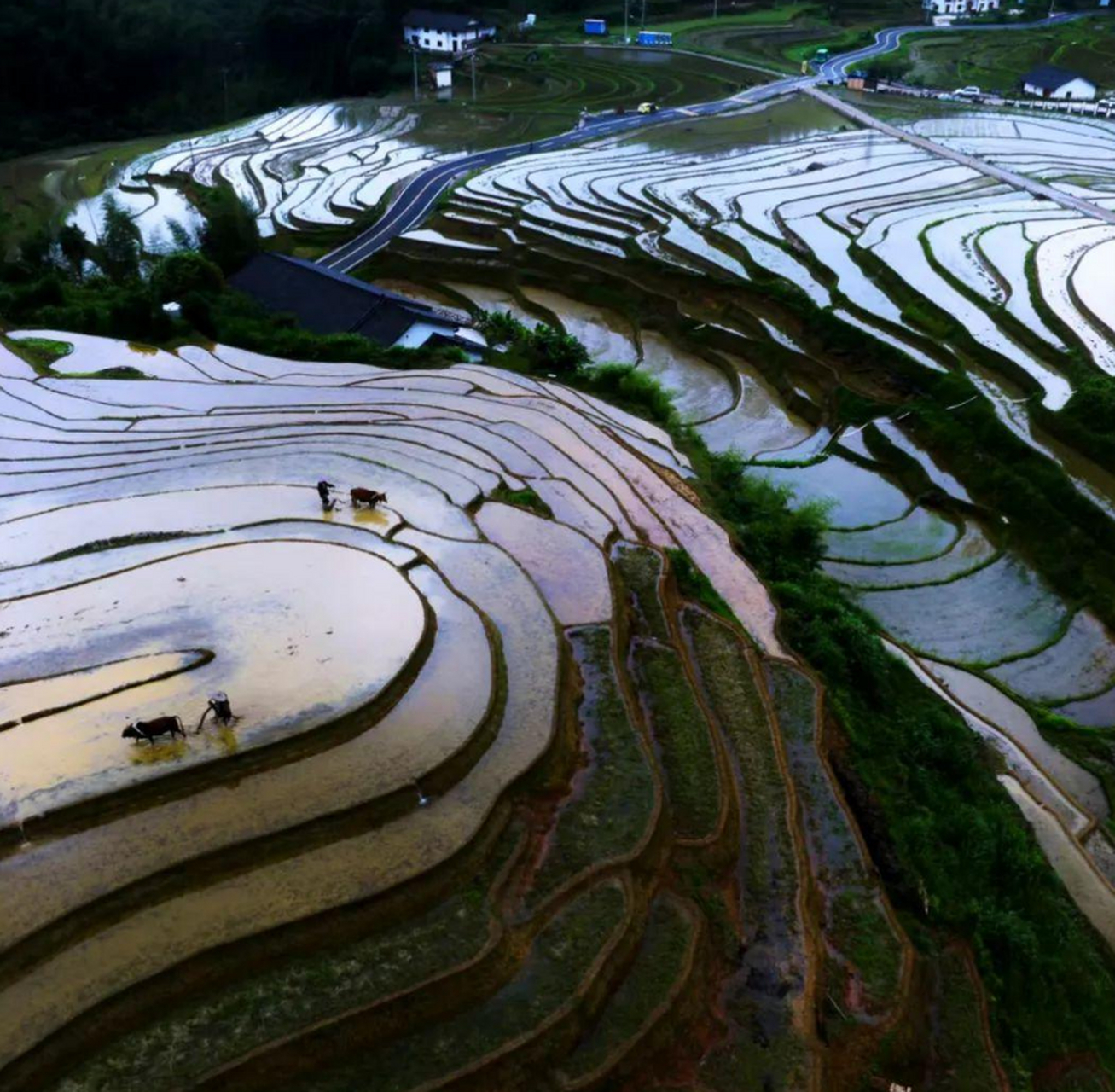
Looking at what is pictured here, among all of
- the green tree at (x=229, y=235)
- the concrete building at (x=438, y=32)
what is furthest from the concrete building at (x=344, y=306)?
the concrete building at (x=438, y=32)

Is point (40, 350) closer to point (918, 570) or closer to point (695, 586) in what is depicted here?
point (695, 586)

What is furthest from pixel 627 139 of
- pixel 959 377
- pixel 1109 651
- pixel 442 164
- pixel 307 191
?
pixel 1109 651

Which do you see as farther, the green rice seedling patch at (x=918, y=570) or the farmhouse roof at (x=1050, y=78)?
the farmhouse roof at (x=1050, y=78)

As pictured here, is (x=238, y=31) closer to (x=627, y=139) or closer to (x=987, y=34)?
(x=627, y=139)

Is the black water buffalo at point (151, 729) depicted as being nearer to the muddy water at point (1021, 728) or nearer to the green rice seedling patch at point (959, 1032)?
the green rice seedling patch at point (959, 1032)

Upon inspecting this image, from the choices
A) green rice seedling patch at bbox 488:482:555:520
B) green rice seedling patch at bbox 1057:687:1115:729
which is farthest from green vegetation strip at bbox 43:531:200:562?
green rice seedling patch at bbox 1057:687:1115:729

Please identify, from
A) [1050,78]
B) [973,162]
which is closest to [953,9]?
→ [1050,78]
